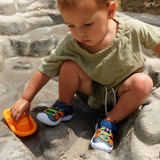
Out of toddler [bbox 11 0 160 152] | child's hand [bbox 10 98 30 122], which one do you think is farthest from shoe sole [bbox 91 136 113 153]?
child's hand [bbox 10 98 30 122]

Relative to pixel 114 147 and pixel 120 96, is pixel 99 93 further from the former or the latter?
pixel 114 147

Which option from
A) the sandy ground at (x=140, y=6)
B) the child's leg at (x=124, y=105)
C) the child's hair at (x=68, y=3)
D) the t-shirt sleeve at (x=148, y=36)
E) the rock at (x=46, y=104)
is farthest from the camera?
the sandy ground at (x=140, y=6)

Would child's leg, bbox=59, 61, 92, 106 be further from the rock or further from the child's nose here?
the child's nose

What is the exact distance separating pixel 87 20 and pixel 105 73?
1.48 feet

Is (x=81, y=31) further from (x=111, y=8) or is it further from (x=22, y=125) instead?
(x=22, y=125)

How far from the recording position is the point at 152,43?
1722 millimetres

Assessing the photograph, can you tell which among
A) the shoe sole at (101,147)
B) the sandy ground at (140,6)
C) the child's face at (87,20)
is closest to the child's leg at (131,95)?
the shoe sole at (101,147)

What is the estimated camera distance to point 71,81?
173 cm

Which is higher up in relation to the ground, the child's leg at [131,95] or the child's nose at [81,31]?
the child's nose at [81,31]

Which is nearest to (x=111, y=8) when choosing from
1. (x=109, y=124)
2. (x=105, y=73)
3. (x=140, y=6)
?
(x=105, y=73)

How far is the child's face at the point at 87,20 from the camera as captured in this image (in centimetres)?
133

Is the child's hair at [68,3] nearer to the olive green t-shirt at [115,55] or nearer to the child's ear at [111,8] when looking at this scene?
the child's ear at [111,8]

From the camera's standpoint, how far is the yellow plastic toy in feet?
5.55

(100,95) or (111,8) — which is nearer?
(111,8)
